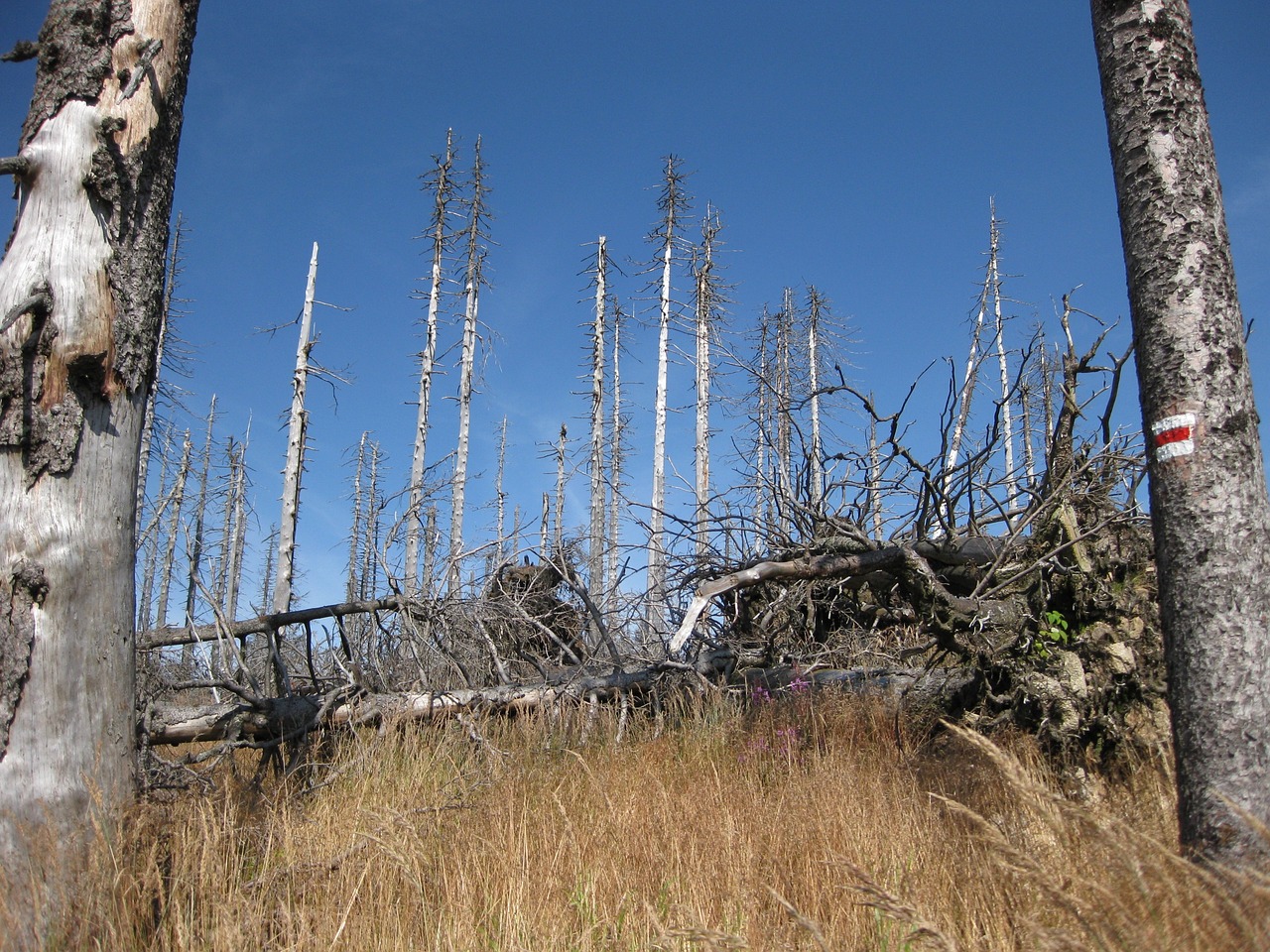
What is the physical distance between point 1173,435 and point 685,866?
2.52 meters

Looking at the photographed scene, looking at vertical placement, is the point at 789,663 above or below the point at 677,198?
below

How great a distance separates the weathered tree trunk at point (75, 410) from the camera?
9.45ft

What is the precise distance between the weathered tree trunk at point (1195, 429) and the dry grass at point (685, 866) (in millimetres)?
385

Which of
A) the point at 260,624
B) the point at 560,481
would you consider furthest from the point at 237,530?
the point at 260,624

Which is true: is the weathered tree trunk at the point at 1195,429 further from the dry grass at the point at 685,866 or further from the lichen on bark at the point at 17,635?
the lichen on bark at the point at 17,635

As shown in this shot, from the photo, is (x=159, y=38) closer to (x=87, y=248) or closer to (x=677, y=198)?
(x=87, y=248)

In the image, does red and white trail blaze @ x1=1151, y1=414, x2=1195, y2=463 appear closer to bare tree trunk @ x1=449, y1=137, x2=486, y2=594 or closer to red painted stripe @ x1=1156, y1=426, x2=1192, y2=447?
red painted stripe @ x1=1156, y1=426, x2=1192, y2=447

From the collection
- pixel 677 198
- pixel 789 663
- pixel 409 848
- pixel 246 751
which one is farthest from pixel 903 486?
pixel 677 198

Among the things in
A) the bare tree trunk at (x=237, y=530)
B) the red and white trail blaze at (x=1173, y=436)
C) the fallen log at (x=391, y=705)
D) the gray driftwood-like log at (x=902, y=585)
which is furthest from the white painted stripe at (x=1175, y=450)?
the bare tree trunk at (x=237, y=530)

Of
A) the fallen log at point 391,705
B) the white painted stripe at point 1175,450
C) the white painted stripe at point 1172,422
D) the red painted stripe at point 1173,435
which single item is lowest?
the fallen log at point 391,705

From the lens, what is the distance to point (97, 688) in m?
3.07

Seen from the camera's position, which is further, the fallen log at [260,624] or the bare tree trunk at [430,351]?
the bare tree trunk at [430,351]

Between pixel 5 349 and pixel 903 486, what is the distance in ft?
19.0

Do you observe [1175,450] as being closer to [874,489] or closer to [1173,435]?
[1173,435]
